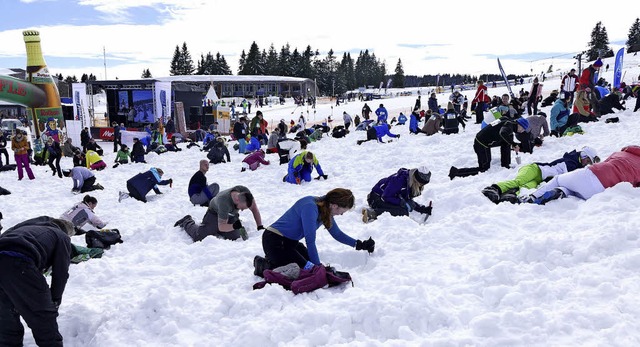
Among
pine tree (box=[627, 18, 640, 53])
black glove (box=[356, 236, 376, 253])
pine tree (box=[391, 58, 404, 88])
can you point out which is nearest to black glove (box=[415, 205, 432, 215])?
black glove (box=[356, 236, 376, 253])

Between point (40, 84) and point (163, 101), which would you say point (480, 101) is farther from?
point (40, 84)

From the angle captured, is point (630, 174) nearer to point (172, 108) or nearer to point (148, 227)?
point (148, 227)

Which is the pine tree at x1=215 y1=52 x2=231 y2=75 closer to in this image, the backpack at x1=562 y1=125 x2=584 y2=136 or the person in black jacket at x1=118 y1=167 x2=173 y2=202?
the person in black jacket at x1=118 y1=167 x2=173 y2=202

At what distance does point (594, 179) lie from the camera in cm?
641

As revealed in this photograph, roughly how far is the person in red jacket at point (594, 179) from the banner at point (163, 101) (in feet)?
73.9

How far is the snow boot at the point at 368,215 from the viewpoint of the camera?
708cm

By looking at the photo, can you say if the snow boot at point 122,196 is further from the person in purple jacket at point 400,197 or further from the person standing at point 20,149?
the person in purple jacket at point 400,197

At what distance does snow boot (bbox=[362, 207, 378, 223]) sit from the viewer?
279 inches

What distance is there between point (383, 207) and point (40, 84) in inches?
880

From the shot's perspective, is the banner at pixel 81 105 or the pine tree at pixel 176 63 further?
the pine tree at pixel 176 63

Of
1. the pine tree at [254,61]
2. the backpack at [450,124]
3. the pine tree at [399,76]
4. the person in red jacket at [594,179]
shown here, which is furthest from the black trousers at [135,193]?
the pine tree at [399,76]

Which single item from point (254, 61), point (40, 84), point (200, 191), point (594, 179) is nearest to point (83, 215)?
point (200, 191)

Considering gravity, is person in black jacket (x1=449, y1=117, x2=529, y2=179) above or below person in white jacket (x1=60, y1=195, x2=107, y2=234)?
above

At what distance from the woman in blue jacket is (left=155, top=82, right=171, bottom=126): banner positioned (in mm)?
22511
